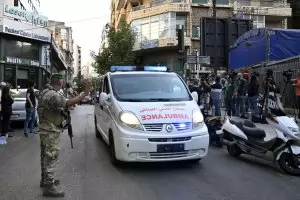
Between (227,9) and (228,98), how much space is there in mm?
29909

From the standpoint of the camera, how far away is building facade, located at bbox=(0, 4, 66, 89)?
1320 inches

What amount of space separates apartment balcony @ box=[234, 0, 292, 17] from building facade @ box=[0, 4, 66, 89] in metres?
19.1

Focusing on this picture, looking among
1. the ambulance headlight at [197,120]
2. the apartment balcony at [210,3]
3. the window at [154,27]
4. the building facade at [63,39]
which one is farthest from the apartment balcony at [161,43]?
the ambulance headlight at [197,120]

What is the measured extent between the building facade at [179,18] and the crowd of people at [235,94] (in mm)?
25652

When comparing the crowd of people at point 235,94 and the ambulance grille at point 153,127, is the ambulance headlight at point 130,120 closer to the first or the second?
the ambulance grille at point 153,127

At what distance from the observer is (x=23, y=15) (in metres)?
35.8

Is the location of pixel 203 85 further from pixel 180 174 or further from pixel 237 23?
pixel 180 174

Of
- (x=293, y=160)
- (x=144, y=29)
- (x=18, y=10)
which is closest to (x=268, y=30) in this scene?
(x=293, y=160)

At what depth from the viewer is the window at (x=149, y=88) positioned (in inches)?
344

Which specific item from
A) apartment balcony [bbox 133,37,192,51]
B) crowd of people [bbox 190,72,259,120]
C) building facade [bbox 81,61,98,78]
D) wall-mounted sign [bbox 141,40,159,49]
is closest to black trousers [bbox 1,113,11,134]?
building facade [bbox 81,61,98,78]

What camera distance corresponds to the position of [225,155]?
384 inches

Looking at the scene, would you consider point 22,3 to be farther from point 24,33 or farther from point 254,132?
point 254,132

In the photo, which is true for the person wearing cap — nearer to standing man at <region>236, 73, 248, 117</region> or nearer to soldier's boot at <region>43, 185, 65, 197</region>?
soldier's boot at <region>43, 185, 65, 197</region>

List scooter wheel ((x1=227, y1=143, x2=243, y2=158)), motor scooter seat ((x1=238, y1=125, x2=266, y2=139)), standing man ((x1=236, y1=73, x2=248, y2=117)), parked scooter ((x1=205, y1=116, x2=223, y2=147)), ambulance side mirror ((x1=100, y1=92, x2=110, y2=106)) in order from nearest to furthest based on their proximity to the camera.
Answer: motor scooter seat ((x1=238, y1=125, x2=266, y2=139))
ambulance side mirror ((x1=100, y1=92, x2=110, y2=106))
scooter wheel ((x1=227, y1=143, x2=243, y2=158))
parked scooter ((x1=205, y1=116, x2=223, y2=147))
standing man ((x1=236, y1=73, x2=248, y2=117))
